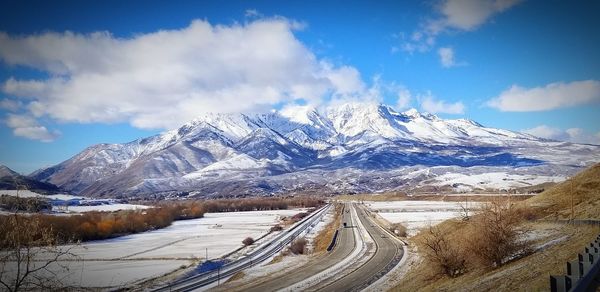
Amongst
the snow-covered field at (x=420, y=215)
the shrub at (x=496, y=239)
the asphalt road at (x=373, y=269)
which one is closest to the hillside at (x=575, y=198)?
the snow-covered field at (x=420, y=215)

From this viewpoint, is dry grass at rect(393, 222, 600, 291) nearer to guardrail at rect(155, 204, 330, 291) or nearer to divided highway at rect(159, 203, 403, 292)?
divided highway at rect(159, 203, 403, 292)

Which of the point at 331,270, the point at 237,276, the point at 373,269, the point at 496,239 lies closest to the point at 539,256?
the point at 496,239

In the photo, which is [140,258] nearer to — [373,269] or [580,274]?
[373,269]

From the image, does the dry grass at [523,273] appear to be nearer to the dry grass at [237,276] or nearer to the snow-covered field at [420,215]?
the dry grass at [237,276]

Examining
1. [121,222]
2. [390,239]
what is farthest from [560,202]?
[121,222]

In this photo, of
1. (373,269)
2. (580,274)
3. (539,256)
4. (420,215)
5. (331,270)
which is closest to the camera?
(580,274)

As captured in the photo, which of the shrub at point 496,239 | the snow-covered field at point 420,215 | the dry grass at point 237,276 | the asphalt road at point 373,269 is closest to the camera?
the shrub at point 496,239
